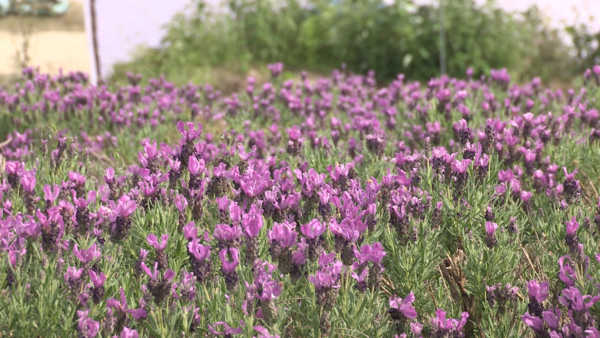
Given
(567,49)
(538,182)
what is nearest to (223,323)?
(538,182)

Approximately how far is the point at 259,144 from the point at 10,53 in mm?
6449

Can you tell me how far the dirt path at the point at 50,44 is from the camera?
941cm

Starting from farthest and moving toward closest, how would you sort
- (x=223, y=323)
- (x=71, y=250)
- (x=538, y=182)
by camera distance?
(x=538, y=182) → (x=71, y=250) → (x=223, y=323)

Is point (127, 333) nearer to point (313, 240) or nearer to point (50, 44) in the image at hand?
point (313, 240)

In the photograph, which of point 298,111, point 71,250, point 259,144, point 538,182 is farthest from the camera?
point 298,111

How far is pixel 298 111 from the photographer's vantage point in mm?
6391

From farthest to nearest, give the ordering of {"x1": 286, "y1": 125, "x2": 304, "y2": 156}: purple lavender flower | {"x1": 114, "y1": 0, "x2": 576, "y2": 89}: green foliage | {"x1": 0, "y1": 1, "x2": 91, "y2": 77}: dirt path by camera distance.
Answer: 1. {"x1": 114, "y1": 0, "x2": 576, "y2": 89}: green foliage
2. {"x1": 0, "y1": 1, "x2": 91, "y2": 77}: dirt path
3. {"x1": 286, "y1": 125, "x2": 304, "y2": 156}: purple lavender flower

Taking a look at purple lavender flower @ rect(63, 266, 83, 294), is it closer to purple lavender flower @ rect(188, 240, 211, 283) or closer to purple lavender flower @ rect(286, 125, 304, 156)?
purple lavender flower @ rect(188, 240, 211, 283)

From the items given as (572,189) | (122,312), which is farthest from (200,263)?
(572,189)

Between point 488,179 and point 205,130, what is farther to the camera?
point 205,130

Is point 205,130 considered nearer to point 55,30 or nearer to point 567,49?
point 55,30

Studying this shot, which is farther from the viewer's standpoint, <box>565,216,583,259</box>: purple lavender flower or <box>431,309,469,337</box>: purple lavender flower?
<box>565,216,583,259</box>: purple lavender flower

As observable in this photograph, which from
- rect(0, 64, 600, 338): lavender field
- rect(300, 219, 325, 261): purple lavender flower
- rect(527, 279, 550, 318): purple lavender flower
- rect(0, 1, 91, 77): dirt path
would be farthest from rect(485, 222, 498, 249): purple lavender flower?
rect(0, 1, 91, 77): dirt path

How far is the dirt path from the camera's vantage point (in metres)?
9.41
